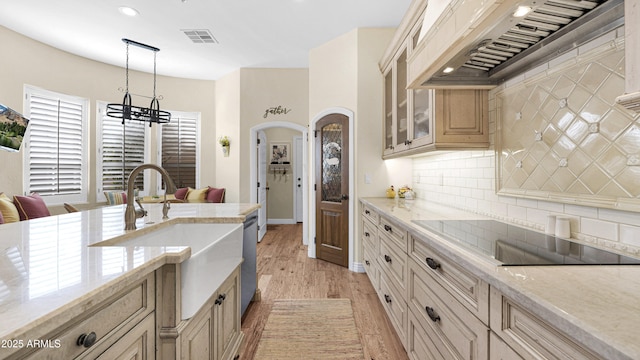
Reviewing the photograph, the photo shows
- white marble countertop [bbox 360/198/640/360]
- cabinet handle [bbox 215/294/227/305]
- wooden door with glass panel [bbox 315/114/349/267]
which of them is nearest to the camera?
white marble countertop [bbox 360/198/640/360]

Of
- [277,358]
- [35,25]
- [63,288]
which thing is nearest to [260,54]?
[35,25]

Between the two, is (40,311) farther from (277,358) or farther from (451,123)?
(451,123)

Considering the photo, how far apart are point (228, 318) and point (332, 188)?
240 centimetres

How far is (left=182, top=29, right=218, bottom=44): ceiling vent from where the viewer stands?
12.4 feet

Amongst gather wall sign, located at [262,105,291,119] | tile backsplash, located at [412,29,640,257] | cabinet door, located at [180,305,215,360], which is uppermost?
gather wall sign, located at [262,105,291,119]

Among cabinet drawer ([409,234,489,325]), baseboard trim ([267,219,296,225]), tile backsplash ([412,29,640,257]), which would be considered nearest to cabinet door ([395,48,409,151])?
tile backsplash ([412,29,640,257])

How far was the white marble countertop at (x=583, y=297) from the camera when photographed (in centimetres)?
51

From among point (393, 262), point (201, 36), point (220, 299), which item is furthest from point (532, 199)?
point (201, 36)

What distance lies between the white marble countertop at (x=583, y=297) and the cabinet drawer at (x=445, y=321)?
0.22 m

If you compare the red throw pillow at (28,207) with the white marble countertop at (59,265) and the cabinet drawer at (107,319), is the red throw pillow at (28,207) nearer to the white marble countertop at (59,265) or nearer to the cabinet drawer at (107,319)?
the white marble countertop at (59,265)

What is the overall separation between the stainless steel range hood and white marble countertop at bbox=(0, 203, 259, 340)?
1.41 metres

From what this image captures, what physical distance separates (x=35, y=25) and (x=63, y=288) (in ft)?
15.4

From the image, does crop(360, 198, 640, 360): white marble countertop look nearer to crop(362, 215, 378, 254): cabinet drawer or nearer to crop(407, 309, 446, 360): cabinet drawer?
crop(407, 309, 446, 360): cabinet drawer

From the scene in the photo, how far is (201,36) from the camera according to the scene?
12.9ft
